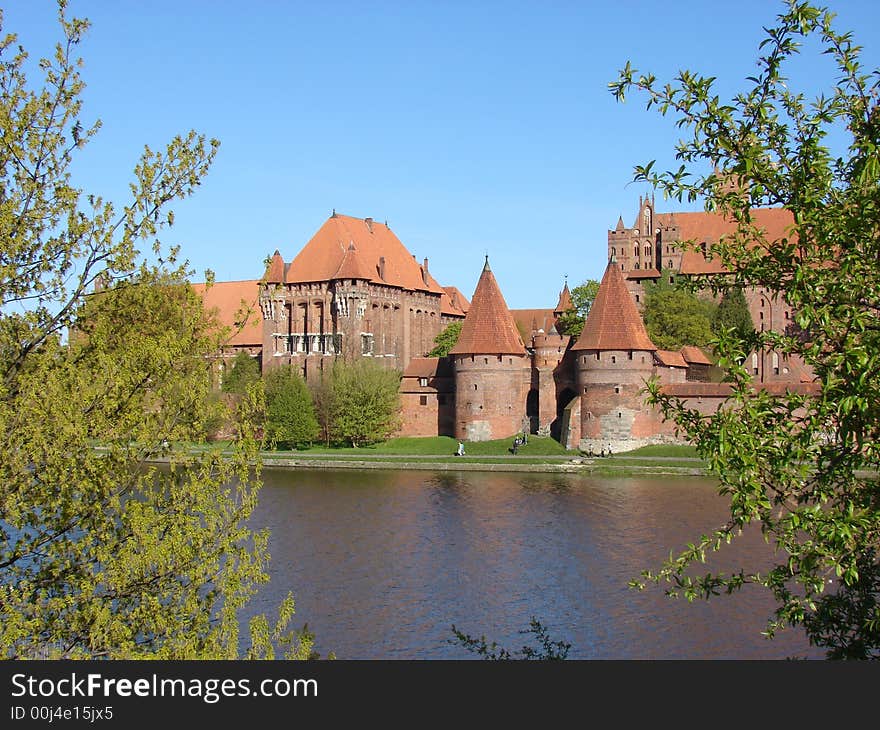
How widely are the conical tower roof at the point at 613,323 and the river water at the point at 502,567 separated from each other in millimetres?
8988

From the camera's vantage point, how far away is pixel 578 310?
64.1m

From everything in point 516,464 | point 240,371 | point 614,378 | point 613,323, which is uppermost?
point 613,323

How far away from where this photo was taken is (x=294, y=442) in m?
48.1

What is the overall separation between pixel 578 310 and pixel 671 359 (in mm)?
18020

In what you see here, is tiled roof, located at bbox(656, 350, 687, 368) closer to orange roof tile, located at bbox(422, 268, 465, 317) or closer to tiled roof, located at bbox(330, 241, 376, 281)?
tiled roof, located at bbox(330, 241, 376, 281)

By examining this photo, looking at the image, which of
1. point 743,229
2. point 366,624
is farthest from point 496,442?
point 743,229

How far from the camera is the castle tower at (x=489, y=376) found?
1842 inches

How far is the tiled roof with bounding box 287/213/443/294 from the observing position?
190ft

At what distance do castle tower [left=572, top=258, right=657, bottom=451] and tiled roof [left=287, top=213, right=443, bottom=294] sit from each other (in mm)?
18110

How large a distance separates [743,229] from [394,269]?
54733 millimetres

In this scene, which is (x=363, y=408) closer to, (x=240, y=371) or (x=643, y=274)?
(x=240, y=371)

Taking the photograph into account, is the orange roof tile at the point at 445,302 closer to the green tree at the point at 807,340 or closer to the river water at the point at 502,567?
the river water at the point at 502,567

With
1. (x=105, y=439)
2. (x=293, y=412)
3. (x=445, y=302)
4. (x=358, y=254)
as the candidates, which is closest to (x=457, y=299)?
(x=445, y=302)
